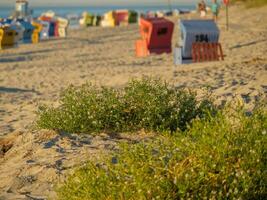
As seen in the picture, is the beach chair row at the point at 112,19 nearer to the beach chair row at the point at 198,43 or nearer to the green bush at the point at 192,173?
the beach chair row at the point at 198,43

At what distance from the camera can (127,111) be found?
240 inches

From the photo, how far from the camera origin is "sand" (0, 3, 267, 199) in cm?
491

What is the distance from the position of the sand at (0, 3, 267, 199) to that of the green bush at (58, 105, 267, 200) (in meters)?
1.06

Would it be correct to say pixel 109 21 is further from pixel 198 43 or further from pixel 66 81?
pixel 66 81

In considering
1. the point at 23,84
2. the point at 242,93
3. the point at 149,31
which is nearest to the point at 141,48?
the point at 149,31

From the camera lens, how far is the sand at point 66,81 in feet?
16.1

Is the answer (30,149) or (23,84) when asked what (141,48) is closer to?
(23,84)

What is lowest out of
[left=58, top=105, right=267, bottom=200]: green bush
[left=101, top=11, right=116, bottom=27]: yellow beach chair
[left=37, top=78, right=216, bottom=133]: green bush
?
[left=101, top=11, right=116, bottom=27]: yellow beach chair

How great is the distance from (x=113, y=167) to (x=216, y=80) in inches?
267

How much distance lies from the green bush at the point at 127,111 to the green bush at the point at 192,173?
Result: 7.03ft

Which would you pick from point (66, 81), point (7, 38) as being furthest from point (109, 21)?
point (66, 81)

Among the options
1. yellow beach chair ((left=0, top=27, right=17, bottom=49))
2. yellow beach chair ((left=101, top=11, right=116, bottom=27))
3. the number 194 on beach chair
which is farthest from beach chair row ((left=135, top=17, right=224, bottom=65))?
yellow beach chair ((left=101, top=11, right=116, bottom=27))

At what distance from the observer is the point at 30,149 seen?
5.51 m

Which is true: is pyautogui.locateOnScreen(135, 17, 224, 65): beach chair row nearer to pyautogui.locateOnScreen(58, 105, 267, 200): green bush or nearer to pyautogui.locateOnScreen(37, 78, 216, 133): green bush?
pyautogui.locateOnScreen(37, 78, 216, 133): green bush
